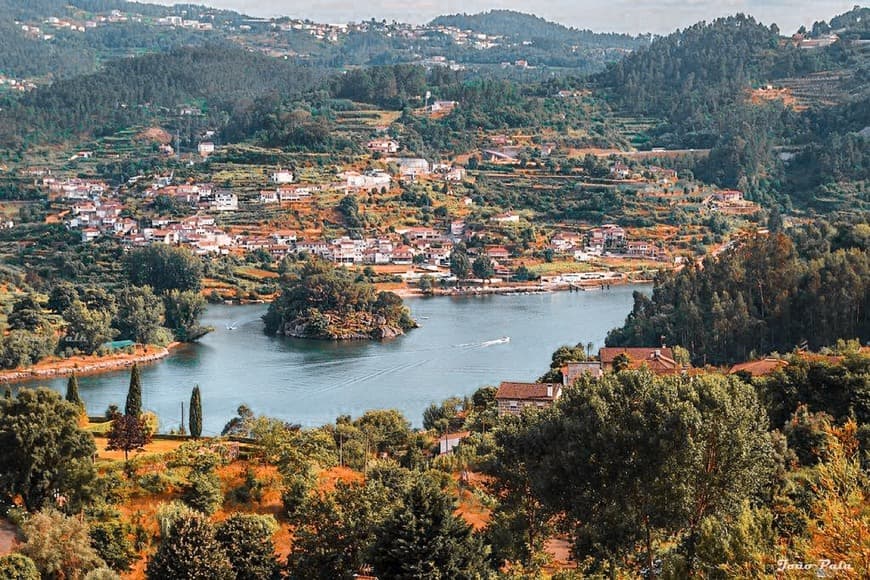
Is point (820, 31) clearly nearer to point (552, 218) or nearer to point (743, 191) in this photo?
point (743, 191)

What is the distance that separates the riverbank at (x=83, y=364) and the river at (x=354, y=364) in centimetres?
48

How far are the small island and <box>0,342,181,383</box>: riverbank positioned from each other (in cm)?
389

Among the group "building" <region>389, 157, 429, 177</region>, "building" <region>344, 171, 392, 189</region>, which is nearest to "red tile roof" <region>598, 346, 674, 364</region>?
"building" <region>344, 171, 392, 189</region>

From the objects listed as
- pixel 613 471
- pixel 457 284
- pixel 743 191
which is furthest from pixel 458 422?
pixel 743 191

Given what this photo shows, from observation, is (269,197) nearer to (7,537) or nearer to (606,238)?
(606,238)

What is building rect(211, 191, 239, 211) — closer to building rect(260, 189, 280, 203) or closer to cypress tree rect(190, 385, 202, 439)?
building rect(260, 189, 280, 203)

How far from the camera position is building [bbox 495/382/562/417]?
54.9 ft

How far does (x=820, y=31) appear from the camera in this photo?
7175 cm

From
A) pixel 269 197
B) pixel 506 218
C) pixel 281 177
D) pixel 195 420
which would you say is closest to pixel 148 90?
pixel 281 177

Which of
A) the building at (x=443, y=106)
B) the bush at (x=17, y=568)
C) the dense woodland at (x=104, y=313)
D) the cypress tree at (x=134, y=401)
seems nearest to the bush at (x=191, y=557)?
the bush at (x=17, y=568)

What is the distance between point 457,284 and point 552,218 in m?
9.08

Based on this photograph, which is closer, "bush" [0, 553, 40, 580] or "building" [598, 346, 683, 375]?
"bush" [0, 553, 40, 580]

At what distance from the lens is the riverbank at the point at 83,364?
84.1ft

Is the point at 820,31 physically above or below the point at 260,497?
above
